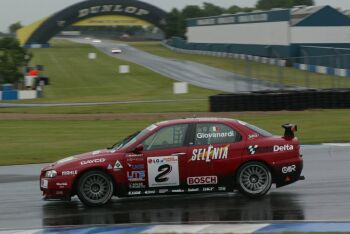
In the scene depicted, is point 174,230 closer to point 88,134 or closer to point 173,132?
point 173,132

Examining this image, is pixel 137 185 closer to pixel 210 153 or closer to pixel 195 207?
pixel 195 207

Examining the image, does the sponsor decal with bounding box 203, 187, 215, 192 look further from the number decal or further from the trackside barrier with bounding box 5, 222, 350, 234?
the trackside barrier with bounding box 5, 222, 350, 234

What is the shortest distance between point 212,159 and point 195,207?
2.94 feet

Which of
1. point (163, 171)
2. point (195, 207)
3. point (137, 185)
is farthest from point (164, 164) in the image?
point (195, 207)

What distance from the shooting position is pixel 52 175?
10.9 meters

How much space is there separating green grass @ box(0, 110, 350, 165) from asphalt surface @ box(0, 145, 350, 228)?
5.58 m

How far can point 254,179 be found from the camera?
36.4 ft

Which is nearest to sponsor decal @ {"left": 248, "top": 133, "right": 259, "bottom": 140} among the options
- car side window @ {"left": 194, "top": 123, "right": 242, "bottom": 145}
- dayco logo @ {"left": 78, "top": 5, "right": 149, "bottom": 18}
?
car side window @ {"left": 194, "top": 123, "right": 242, "bottom": 145}

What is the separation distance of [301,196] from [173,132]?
2.43 metres

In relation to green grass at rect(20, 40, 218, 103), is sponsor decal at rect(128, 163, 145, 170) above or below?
above

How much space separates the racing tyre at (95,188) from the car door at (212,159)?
4.49ft

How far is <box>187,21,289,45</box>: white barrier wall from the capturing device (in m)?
62.8

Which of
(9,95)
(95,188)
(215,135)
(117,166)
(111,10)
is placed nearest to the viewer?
(117,166)

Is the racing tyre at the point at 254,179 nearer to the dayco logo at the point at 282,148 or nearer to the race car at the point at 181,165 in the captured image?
the race car at the point at 181,165
